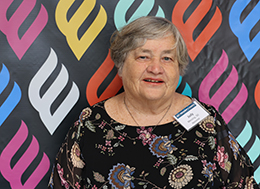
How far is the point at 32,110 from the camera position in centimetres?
178

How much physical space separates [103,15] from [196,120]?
0.92 meters

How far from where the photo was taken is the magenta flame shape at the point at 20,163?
177cm

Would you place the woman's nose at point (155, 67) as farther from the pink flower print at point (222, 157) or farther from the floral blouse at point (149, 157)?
the pink flower print at point (222, 157)

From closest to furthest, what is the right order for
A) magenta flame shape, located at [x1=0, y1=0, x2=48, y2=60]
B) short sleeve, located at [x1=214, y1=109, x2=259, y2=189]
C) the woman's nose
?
1. the woman's nose
2. short sleeve, located at [x1=214, y1=109, x2=259, y2=189]
3. magenta flame shape, located at [x1=0, y1=0, x2=48, y2=60]

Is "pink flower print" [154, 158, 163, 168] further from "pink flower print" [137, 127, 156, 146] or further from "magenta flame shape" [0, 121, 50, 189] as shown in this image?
"magenta flame shape" [0, 121, 50, 189]

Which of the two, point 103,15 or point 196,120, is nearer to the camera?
point 196,120

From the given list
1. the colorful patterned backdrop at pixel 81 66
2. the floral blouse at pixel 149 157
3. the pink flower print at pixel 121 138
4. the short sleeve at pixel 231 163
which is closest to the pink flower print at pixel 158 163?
the floral blouse at pixel 149 157

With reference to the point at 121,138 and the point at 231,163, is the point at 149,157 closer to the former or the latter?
the point at 121,138

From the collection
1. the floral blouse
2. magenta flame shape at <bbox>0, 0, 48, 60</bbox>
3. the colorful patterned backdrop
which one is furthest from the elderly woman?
magenta flame shape at <bbox>0, 0, 48, 60</bbox>

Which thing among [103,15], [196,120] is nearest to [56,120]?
[103,15]

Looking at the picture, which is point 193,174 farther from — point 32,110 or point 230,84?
point 32,110

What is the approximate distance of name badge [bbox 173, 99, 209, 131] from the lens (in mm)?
1474

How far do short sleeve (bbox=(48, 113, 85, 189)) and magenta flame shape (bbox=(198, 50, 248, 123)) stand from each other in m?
0.92

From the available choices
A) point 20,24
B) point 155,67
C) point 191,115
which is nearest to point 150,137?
point 191,115
